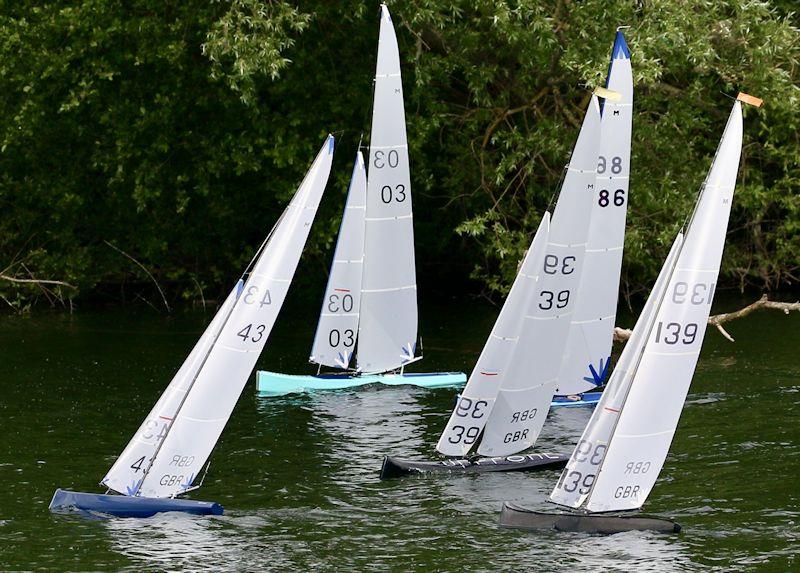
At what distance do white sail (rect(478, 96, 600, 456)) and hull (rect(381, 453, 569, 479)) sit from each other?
0.61 ft

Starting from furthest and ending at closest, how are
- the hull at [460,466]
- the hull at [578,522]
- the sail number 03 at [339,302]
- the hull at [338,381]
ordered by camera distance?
1. the sail number 03 at [339,302]
2. the hull at [338,381]
3. the hull at [460,466]
4. the hull at [578,522]

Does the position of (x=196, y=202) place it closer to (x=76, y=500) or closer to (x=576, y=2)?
(x=576, y=2)

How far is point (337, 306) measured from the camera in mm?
23516

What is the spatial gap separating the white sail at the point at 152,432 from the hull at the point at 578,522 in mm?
3741

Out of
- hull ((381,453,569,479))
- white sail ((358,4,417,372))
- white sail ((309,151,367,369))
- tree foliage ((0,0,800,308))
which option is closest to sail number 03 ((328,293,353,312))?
white sail ((309,151,367,369))

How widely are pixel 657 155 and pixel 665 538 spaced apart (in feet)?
51.0

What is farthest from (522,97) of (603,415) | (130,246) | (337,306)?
(603,415)

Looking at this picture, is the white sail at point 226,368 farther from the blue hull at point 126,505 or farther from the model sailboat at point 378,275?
the model sailboat at point 378,275

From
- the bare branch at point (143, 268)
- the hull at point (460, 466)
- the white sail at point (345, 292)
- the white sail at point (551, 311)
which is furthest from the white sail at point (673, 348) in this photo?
the bare branch at point (143, 268)

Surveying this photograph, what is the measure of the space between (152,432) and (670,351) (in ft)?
18.6

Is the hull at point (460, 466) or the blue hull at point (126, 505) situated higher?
the hull at point (460, 466)

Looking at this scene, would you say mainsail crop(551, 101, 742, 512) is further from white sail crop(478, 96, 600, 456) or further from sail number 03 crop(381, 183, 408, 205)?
sail number 03 crop(381, 183, 408, 205)

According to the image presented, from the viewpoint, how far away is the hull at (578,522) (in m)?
14.3

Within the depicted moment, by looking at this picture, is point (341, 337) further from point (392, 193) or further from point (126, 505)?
point (126, 505)
